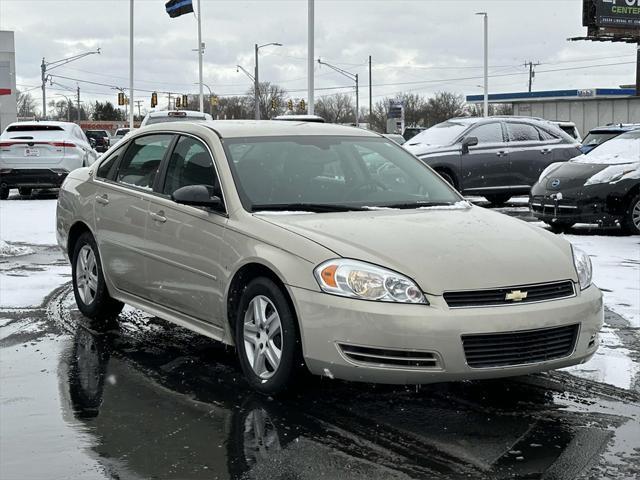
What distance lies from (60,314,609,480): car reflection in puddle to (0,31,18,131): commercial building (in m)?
41.5

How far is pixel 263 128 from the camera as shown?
616cm

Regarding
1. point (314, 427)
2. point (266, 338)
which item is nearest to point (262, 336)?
point (266, 338)

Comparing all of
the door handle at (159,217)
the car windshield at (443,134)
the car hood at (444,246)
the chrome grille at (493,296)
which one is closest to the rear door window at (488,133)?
the car windshield at (443,134)

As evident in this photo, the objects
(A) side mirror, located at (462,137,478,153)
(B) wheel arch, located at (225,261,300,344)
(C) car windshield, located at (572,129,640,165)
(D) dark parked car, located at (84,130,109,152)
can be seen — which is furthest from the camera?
(D) dark parked car, located at (84,130,109,152)

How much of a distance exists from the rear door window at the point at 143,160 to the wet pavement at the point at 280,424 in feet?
3.99

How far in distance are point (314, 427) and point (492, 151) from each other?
537 inches

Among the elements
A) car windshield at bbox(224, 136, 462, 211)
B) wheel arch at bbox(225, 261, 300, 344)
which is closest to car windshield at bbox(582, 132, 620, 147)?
car windshield at bbox(224, 136, 462, 211)

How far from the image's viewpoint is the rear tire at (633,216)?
1246cm

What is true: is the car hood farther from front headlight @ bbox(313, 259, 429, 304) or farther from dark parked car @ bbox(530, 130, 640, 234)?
dark parked car @ bbox(530, 130, 640, 234)

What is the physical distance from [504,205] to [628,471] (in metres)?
15.0

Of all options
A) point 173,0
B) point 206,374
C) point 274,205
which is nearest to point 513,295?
point 274,205

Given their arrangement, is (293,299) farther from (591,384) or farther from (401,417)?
(591,384)

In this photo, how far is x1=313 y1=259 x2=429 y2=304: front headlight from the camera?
4523 mm

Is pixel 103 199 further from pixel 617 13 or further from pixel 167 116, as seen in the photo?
pixel 617 13
